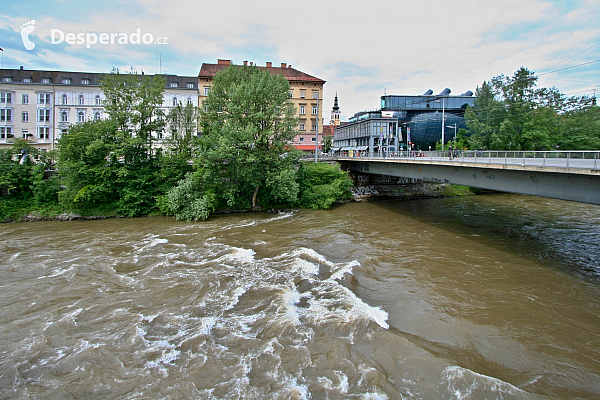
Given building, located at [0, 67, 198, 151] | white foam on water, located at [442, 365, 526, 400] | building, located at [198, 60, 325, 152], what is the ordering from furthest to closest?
building, located at [198, 60, 325, 152], building, located at [0, 67, 198, 151], white foam on water, located at [442, 365, 526, 400]

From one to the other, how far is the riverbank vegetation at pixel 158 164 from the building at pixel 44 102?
20.1m

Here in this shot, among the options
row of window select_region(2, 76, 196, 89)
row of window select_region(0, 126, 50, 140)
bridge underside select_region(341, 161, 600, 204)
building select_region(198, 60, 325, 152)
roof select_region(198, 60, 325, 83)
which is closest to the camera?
bridge underside select_region(341, 161, 600, 204)

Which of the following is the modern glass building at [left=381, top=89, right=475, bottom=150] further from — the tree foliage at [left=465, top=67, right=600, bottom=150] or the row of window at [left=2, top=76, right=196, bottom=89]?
the row of window at [left=2, top=76, right=196, bottom=89]

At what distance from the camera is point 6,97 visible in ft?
170

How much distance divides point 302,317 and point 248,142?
20.9 m

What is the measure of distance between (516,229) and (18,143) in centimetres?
4481

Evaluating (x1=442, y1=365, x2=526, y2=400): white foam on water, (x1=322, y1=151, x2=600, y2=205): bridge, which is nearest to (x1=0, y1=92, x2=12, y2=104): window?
(x1=322, y1=151, x2=600, y2=205): bridge

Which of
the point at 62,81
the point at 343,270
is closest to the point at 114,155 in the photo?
the point at 343,270

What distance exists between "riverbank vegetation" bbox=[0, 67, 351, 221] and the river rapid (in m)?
8.15

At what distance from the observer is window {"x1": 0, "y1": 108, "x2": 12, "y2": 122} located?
169 ft

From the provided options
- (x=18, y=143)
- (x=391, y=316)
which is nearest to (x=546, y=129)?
(x=391, y=316)

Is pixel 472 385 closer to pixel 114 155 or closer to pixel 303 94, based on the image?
pixel 114 155

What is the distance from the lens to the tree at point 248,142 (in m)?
29.8

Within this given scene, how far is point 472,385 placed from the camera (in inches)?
324
